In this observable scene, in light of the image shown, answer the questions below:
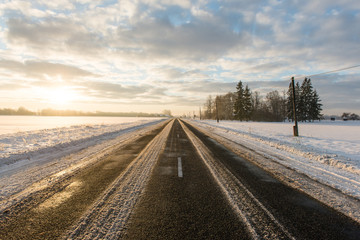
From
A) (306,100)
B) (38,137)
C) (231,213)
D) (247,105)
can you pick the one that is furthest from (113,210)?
(306,100)

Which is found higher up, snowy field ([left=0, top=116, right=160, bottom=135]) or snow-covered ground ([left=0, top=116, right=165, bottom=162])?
snowy field ([left=0, top=116, right=160, bottom=135])

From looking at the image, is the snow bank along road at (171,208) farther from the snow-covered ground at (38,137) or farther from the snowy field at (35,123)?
the snowy field at (35,123)

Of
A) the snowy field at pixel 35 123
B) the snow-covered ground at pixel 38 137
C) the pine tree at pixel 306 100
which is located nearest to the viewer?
the snow-covered ground at pixel 38 137

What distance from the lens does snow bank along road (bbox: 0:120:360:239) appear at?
7.72ft

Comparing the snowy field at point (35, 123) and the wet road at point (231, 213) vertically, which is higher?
the snowy field at point (35, 123)

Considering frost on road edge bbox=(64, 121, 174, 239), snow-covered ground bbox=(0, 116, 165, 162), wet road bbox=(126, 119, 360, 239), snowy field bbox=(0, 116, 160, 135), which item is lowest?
wet road bbox=(126, 119, 360, 239)

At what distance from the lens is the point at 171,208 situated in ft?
9.79

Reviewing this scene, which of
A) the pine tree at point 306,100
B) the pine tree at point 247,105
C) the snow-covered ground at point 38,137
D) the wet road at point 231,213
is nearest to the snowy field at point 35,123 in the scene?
the snow-covered ground at point 38,137

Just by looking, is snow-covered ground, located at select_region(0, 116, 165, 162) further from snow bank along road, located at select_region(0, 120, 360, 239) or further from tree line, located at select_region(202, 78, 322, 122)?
tree line, located at select_region(202, 78, 322, 122)

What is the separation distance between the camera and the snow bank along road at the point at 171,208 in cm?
235

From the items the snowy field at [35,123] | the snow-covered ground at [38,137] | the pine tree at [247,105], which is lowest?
the snow-covered ground at [38,137]

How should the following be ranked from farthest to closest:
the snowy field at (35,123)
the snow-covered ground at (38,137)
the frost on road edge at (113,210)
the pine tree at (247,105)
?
the pine tree at (247,105)
the snowy field at (35,123)
the snow-covered ground at (38,137)
the frost on road edge at (113,210)

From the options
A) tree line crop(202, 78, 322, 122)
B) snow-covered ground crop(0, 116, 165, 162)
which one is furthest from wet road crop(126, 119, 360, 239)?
tree line crop(202, 78, 322, 122)

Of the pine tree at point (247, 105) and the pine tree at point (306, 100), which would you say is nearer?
the pine tree at point (247, 105)
